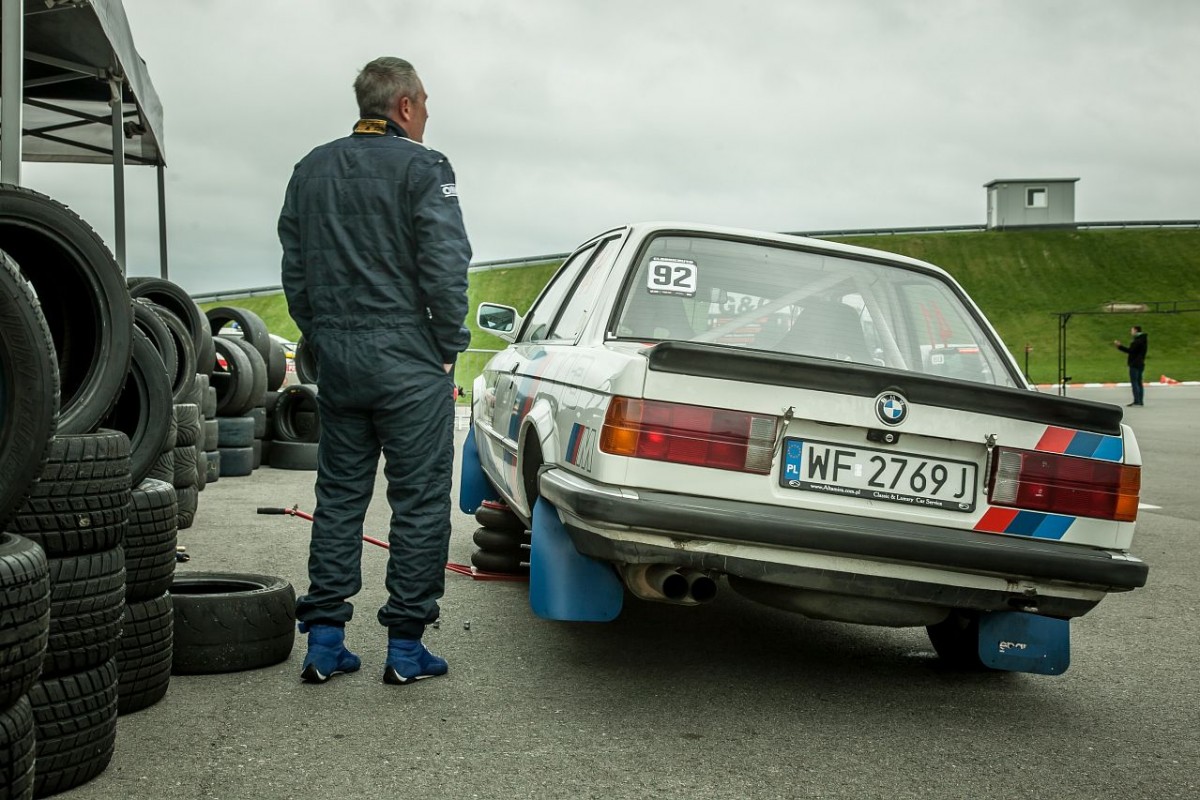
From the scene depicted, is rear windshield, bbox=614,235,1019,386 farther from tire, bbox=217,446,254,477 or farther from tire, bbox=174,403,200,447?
tire, bbox=217,446,254,477

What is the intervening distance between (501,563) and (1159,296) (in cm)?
6964

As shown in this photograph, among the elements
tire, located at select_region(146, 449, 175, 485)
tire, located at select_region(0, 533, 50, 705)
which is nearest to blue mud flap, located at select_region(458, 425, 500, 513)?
tire, located at select_region(146, 449, 175, 485)

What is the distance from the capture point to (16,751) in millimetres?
2434

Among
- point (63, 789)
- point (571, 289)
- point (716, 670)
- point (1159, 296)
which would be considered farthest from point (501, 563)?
point (1159, 296)

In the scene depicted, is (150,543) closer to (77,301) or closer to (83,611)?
(83,611)

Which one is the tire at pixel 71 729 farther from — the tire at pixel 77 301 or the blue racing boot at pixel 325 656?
the tire at pixel 77 301

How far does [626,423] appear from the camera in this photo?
3.54 metres

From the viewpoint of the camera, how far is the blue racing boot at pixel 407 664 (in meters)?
3.95

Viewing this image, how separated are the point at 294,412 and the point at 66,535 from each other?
1044cm

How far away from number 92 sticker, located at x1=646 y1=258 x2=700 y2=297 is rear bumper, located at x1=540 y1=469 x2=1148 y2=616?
1.01 meters

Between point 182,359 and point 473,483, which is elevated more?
point 182,359

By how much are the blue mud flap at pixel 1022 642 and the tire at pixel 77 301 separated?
3.16 metres

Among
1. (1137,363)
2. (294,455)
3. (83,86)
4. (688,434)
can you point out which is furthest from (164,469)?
(1137,363)

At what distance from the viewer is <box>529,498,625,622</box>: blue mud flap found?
3.75 m
